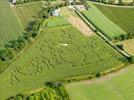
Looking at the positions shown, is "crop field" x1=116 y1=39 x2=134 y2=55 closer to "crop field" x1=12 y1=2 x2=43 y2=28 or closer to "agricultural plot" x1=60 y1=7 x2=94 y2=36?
"agricultural plot" x1=60 y1=7 x2=94 y2=36

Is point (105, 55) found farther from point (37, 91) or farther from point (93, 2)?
point (93, 2)

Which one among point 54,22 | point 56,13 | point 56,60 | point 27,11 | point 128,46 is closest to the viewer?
point 56,60

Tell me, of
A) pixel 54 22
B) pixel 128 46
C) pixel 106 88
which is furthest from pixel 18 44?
pixel 128 46

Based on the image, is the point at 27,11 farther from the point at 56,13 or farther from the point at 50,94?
the point at 50,94

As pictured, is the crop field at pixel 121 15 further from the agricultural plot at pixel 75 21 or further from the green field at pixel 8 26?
the green field at pixel 8 26

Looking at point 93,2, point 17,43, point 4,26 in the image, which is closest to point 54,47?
point 17,43
